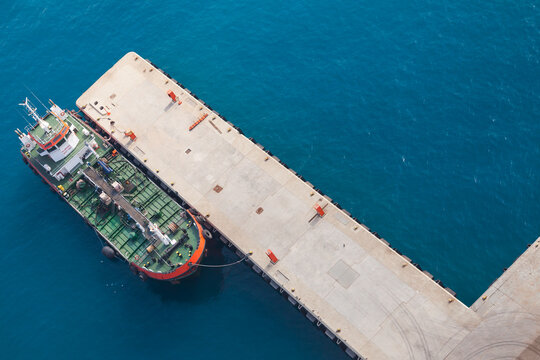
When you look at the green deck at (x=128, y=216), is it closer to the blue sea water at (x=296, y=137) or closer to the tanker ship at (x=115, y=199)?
the tanker ship at (x=115, y=199)

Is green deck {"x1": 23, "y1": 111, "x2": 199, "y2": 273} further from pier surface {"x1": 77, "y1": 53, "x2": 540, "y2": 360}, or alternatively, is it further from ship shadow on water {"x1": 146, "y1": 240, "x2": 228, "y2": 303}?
ship shadow on water {"x1": 146, "y1": 240, "x2": 228, "y2": 303}

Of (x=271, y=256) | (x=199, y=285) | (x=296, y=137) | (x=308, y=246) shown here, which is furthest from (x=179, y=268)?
(x=296, y=137)

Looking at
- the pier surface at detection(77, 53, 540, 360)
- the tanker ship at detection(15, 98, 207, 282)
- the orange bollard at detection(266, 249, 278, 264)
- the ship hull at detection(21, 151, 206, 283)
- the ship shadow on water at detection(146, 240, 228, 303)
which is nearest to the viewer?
the pier surface at detection(77, 53, 540, 360)

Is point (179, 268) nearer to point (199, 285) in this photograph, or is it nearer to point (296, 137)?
point (199, 285)

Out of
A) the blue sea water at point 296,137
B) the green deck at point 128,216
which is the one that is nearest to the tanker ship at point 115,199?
the green deck at point 128,216

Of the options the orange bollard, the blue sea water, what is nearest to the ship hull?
the blue sea water

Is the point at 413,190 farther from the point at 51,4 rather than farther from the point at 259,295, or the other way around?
the point at 51,4

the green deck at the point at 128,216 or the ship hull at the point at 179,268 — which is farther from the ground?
the green deck at the point at 128,216
